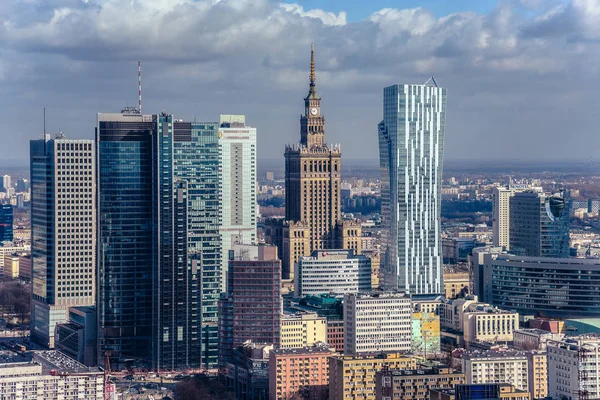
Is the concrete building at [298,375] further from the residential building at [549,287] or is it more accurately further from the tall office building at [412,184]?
the tall office building at [412,184]

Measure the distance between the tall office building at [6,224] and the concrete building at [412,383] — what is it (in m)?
57.3

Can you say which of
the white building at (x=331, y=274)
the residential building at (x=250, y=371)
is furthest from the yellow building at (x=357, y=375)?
the white building at (x=331, y=274)

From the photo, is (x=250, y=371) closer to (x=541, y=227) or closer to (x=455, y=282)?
(x=455, y=282)

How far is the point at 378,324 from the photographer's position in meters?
57.1

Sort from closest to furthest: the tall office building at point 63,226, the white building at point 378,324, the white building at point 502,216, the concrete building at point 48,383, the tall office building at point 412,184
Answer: the concrete building at point 48,383, the white building at point 378,324, the tall office building at point 63,226, the tall office building at point 412,184, the white building at point 502,216

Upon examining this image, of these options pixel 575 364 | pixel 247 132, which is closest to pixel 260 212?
pixel 247 132

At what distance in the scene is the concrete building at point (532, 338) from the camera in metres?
54.4

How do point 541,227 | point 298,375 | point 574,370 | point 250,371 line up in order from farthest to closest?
point 541,227
point 250,371
point 298,375
point 574,370

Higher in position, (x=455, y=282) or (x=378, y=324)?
(x=455, y=282)

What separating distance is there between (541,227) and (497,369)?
27813 millimetres

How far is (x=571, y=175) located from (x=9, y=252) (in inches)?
1642

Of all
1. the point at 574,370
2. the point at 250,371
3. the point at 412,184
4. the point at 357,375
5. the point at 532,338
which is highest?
the point at 412,184

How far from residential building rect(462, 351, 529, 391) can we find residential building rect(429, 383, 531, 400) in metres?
4.88

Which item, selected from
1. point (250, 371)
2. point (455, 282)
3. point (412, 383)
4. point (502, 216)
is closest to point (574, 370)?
point (412, 383)
